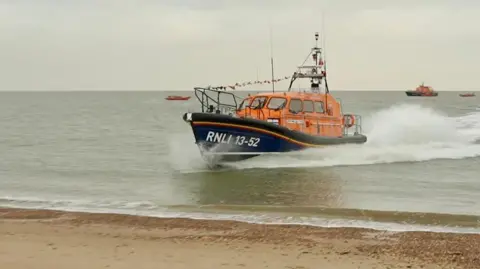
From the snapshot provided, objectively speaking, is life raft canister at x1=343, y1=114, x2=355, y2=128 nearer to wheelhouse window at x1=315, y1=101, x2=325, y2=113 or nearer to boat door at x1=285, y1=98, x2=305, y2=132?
wheelhouse window at x1=315, y1=101, x2=325, y2=113

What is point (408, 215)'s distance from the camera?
9.38m

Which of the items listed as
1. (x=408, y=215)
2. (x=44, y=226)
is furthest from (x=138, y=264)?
(x=408, y=215)

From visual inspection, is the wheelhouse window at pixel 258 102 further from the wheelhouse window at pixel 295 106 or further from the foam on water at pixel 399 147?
the foam on water at pixel 399 147

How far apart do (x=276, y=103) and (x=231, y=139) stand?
1.99 metres

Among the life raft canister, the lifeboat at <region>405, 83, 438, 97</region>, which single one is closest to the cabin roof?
the life raft canister

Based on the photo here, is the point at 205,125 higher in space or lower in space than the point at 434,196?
higher

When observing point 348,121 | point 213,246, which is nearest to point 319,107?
point 348,121

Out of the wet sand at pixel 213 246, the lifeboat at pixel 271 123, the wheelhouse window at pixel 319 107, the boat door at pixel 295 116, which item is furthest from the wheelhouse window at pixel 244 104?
the wet sand at pixel 213 246

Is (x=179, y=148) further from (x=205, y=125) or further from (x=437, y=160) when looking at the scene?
(x=437, y=160)

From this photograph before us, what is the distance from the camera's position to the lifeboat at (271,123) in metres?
14.7

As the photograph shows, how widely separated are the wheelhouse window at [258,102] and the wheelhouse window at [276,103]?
20cm

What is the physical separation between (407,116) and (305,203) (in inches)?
662

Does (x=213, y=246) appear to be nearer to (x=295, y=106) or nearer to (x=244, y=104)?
(x=295, y=106)

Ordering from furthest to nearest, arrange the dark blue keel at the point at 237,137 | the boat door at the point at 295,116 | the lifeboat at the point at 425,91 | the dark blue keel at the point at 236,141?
the lifeboat at the point at 425,91 → the boat door at the point at 295,116 → the dark blue keel at the point at 236,141 → the dark blue keel at the point at 237,137
